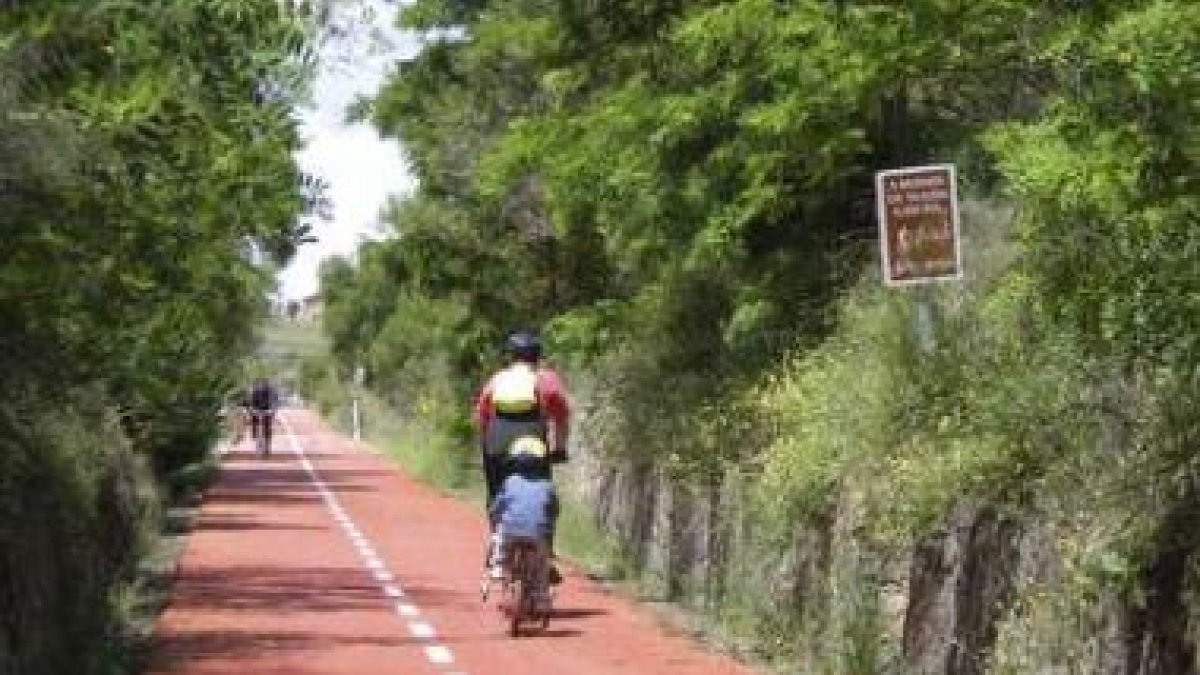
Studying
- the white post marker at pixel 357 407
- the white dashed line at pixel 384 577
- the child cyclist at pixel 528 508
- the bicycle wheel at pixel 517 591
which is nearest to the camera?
the white dashed line at pixel 384 577

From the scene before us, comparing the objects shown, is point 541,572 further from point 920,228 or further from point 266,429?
point 266,429

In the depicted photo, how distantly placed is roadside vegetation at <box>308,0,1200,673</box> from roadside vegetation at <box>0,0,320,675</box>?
3376 millimetres

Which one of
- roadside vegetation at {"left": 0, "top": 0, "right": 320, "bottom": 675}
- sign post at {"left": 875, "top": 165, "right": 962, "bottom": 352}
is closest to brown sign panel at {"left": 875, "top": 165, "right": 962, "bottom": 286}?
sign post at {"left": 875, "top": 165, "right": 962, "bottom": 352}

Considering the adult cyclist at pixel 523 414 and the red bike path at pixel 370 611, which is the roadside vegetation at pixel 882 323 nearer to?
the red bike path at pixel 370 611

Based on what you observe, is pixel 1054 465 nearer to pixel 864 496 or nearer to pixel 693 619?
pixel 864 496

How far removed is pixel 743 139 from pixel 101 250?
16.7ft

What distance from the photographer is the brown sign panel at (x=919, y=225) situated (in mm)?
12688

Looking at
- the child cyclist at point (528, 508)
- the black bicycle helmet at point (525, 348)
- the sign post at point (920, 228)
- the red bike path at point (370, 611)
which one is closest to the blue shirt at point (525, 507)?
the child cyclist at point (528, 508)

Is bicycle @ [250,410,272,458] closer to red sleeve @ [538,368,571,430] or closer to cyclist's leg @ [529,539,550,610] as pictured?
red sleeve @ [538,368,571,430]

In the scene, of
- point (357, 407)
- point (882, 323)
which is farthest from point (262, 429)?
point (882, 323)

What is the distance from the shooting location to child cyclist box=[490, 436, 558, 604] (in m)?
15.4

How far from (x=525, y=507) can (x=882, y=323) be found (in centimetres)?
335

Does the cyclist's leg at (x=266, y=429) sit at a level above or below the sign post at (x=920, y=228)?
below

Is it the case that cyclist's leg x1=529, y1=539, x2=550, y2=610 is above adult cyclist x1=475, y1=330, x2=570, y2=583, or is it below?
below
